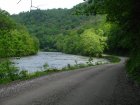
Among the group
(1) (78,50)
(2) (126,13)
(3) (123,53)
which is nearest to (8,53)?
(2) (126,13)

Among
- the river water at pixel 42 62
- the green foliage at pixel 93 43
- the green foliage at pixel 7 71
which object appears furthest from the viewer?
the green foliage at pixel 93 43

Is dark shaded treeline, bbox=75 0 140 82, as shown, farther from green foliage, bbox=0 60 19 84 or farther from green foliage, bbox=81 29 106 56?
green foliage, bbox=81 29 106 56

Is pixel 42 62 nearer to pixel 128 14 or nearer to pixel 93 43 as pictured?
pixel 93 43

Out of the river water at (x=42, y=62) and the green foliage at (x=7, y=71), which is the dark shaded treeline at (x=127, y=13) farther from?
the river water at (x=42, y=62)

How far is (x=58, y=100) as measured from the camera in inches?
653

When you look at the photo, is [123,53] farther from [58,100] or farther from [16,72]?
[58,100]

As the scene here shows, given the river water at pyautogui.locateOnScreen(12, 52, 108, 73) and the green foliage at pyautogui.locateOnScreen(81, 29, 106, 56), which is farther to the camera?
the green foliage at pyautogui.locateOnScreen(81, 29, 106, 56)

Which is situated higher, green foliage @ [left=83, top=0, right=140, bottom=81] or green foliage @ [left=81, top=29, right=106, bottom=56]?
green foliage @ [left=83, top=0, right=140, bottom=81]

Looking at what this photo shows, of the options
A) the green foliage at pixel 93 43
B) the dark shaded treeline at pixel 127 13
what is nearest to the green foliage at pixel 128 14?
the dark shaded treeline at pixel 127 13

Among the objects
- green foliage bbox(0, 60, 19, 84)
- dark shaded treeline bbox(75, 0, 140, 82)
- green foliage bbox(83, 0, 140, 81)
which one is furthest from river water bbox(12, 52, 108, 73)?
green foliage bbox(83, 0, 140, 81)

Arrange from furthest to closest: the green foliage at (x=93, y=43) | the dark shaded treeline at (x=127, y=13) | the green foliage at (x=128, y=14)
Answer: the green foliage at (x=93, y=43) < the dark shaded treeline at (x=127, y=13) < the green foliage at (x=128, y=14)

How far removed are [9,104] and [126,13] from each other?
11.6 meters

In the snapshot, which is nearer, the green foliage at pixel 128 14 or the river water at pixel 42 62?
the green foliage at pixel 128 14

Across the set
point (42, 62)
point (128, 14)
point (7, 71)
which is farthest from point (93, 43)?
point (128, 14)
